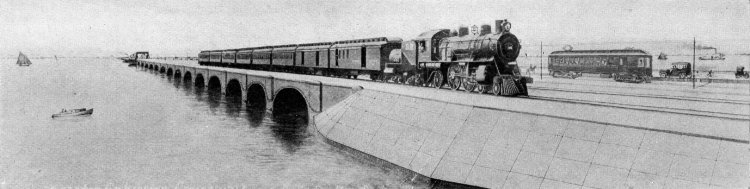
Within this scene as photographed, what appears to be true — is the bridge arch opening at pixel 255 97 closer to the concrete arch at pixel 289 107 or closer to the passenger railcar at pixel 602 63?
the concrete arch at pixel 289 107

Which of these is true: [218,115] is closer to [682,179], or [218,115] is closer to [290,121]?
[290,121]

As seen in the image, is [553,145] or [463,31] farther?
[463,31]

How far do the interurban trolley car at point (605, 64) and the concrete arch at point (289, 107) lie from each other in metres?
22.3

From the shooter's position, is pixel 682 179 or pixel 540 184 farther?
pixel 540 184

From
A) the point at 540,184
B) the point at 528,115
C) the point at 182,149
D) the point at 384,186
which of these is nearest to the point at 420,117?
the point at 384,186

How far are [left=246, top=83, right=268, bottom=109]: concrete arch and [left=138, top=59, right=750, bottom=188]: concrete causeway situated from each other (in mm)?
20292

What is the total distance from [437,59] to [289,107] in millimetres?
13406

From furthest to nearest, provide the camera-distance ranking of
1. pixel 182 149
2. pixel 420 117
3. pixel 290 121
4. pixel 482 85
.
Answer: pixel 290 121, pixel 182 149, pixel 482 85, pixel 420 117

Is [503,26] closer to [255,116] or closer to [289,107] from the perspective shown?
[289,107]

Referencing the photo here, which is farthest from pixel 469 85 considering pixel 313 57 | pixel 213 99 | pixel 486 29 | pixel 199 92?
pixel 199 92

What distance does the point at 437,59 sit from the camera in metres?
23.3

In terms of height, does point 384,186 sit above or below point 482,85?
below

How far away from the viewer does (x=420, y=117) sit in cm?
1653

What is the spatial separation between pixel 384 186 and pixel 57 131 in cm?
2144
